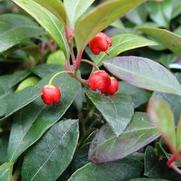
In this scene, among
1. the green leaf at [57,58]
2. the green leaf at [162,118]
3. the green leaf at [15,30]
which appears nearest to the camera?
the green leaf at [162,118]

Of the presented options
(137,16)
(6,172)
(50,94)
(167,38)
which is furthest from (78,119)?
(137,16)

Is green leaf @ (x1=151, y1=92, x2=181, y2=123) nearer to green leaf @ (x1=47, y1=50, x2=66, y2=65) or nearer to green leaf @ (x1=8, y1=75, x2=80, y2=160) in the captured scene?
green leaf @ (x1=8, y1=75, x2=80, y2=160)

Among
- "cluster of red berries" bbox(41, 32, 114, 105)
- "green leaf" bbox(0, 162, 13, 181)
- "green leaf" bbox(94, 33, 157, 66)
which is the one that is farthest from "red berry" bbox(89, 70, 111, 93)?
"green leaf" bbox(0, 162, 13, 181)

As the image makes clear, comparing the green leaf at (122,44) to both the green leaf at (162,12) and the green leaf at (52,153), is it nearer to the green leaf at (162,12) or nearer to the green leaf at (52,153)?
the green leaf at (52,153)

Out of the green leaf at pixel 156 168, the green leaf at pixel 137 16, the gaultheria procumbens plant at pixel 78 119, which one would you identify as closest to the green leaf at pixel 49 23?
the gaultheria procumbens plant at pixel 78 119

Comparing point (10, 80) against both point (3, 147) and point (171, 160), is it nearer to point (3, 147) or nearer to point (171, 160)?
point (3, 147)

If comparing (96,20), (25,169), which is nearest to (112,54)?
(96,20)
